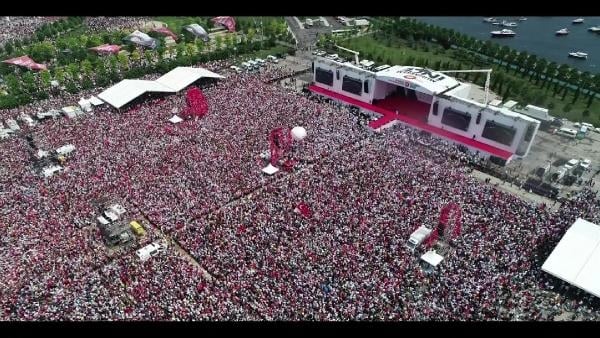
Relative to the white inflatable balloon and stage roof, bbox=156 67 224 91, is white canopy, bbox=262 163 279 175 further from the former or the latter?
stage roof, bbox=156 67 224 91

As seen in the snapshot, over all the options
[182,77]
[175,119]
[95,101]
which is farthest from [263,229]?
[182,77]

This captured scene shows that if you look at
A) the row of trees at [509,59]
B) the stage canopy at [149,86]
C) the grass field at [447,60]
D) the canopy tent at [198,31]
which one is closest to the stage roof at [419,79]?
the grass field at [447,60]

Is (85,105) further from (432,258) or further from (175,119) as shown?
(432,258)

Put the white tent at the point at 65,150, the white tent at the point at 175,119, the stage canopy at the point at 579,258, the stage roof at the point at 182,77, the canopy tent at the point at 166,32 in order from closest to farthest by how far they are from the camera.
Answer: the stage canopy at the point at 579,258 < the white tent at the point at 65,150 < the white tent at the point at 175,119 < the stage roof at the point at 182,77 < the canopy tent at the point at 166,32

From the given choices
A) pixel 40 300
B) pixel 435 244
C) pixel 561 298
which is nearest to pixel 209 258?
pixel 40 300

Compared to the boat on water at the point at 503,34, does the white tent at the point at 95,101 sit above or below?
above

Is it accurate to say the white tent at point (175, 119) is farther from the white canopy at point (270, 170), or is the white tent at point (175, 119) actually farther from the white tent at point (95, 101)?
the white canopy at point (270, 170)

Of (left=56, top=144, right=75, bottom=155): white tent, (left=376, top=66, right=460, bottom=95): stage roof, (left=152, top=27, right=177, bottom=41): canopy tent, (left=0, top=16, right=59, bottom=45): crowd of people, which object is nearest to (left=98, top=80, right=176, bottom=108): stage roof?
(left=56, top=144, right=75, bottom=155): white tent
